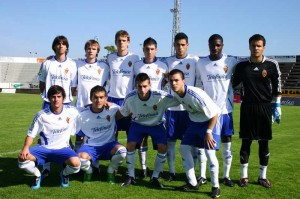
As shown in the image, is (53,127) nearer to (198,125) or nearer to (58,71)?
(58,71)

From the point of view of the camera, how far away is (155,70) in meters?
5.51

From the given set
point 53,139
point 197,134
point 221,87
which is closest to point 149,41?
point 221,87

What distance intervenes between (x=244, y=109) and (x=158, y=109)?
134 centimetres

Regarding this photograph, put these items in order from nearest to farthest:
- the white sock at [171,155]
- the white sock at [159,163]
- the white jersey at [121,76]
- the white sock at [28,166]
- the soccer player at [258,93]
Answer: the white sock at [28,166] → the soccer player at [258,93] → the white sock at [159,163] → the white sock at [171,155] → the white jersey at [121,76]

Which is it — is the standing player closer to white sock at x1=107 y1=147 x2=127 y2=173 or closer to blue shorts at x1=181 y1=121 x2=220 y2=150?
white sock at x1=107 y1=147 x2=127 y2=173

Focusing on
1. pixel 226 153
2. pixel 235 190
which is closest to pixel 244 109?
pixel 226 153

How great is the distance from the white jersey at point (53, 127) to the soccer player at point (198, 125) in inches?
68.4

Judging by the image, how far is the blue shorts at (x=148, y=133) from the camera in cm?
514

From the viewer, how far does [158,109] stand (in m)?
5.15

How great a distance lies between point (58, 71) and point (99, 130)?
4.18ft

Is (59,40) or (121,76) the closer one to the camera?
(59,40)

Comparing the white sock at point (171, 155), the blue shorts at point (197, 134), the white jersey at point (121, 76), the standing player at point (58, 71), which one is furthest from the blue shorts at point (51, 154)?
the blue shorts at point (197, 134)

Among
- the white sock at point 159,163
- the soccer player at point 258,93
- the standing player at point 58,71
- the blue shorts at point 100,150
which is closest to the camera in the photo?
the soccer player at point 258,93

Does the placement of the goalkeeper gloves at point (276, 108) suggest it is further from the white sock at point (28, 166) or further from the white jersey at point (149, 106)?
the white sock at point (28, 166)
